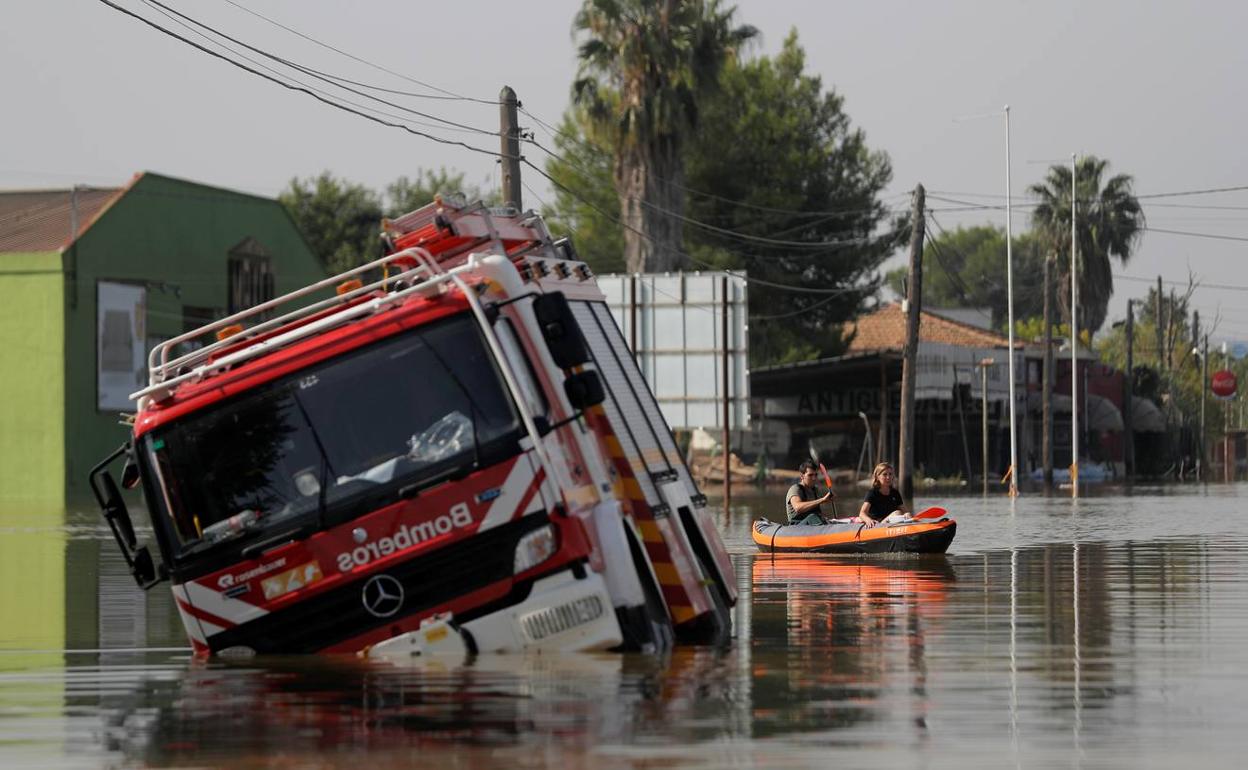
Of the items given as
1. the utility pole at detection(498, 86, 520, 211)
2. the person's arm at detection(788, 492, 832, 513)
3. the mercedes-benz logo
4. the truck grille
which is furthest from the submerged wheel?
the utility pole at detection(498, 86, 520, 211)

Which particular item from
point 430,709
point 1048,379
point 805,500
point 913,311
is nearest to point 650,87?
point 913,311

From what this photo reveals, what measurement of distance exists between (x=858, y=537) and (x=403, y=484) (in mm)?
13820

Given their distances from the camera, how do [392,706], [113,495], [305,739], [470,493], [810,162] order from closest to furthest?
1. [305,739]
2. [392,706]
3. [470,493]
4. [113,495]
5. [810,162]

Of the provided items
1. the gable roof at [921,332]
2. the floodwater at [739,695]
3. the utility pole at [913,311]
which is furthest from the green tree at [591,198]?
the floodwater at [739,695]

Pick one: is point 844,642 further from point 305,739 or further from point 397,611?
point 305,739

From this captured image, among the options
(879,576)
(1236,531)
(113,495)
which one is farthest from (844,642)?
(1236,531)

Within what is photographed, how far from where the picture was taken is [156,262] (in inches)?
2261

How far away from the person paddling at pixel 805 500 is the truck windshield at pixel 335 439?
14230 mm

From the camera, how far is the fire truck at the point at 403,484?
11.7 m

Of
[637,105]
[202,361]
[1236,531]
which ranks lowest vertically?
[1236,531]

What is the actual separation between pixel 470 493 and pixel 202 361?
2.60 metres

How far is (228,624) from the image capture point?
1234cm

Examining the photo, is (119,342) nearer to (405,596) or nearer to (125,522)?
(125,522)

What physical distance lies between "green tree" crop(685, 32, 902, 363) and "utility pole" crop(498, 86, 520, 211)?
4378cm
